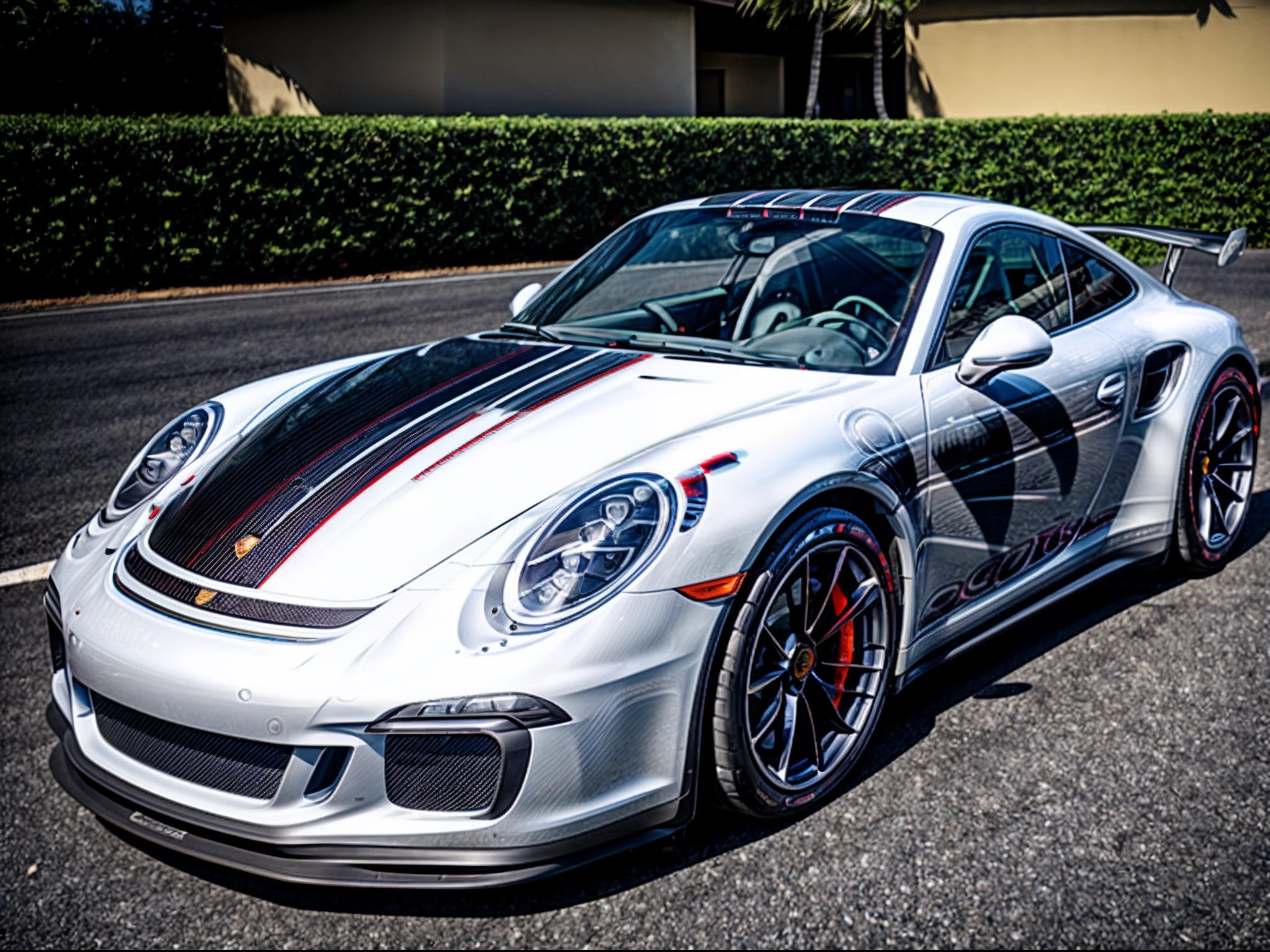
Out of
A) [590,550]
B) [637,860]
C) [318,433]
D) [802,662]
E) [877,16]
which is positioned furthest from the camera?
A: [877,16]

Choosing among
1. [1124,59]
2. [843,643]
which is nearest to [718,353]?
[843,643]

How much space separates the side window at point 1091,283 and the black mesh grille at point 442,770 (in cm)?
267

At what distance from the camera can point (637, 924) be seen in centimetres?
254

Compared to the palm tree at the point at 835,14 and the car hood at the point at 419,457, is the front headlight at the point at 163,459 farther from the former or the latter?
the palm tree at the point at 835,14

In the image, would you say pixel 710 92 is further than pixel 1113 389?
Yes

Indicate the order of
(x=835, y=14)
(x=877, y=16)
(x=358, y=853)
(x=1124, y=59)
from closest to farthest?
(x=358, y=853), (x=877, y=16), (x=835, y=14), (x=1124, y=59)

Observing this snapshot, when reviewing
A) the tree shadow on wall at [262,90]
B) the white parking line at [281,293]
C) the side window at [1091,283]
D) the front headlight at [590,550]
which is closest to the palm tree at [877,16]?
the tree shadow on wall at [262,90]

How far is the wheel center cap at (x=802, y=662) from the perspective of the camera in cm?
294

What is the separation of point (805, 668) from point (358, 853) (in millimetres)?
1145

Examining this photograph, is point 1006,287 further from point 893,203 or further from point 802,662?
point 802,662

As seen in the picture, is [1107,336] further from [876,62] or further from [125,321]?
[876,62]

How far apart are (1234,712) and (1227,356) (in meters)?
1.62

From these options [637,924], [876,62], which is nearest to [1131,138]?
[876,62]

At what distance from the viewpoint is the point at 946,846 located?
2.82 m
